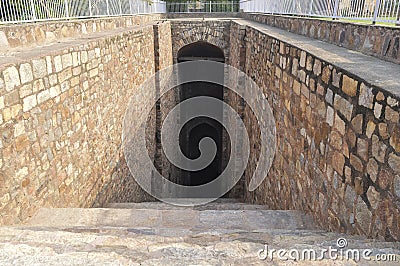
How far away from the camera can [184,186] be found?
40.2ft

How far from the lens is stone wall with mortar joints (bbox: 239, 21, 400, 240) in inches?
77.3

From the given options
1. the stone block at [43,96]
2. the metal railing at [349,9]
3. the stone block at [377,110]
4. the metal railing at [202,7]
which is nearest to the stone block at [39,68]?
the stone block at [43,96]

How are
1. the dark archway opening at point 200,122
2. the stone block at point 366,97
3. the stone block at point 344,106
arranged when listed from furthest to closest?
the dark archway opening at point 200,122 < the stone block at point 344,106 < the stone block at point 366,97

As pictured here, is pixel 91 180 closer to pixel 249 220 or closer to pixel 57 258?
A: pixel 249 220

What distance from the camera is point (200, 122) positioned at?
1541 centimetres

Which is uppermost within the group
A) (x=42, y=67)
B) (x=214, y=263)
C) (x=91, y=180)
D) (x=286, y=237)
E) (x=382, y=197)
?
(x=42, y=67)

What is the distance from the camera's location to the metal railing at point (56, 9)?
14.3 feet

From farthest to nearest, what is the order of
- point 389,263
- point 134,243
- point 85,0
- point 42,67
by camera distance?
point 85,0
point 42,67
point 134,243
point 389,263

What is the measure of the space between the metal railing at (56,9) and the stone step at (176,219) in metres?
2.41

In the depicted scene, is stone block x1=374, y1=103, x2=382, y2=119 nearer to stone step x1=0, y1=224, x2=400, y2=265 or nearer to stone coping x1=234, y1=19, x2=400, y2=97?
stone coping x1=234, y1=19, x2=400, y2=97

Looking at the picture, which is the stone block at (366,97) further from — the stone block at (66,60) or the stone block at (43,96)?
the stone block at (66,60)

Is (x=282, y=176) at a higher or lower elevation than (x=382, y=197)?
lower

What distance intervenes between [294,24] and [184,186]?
7387 mm

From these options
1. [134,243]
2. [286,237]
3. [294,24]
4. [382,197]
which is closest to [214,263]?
[134,243]
